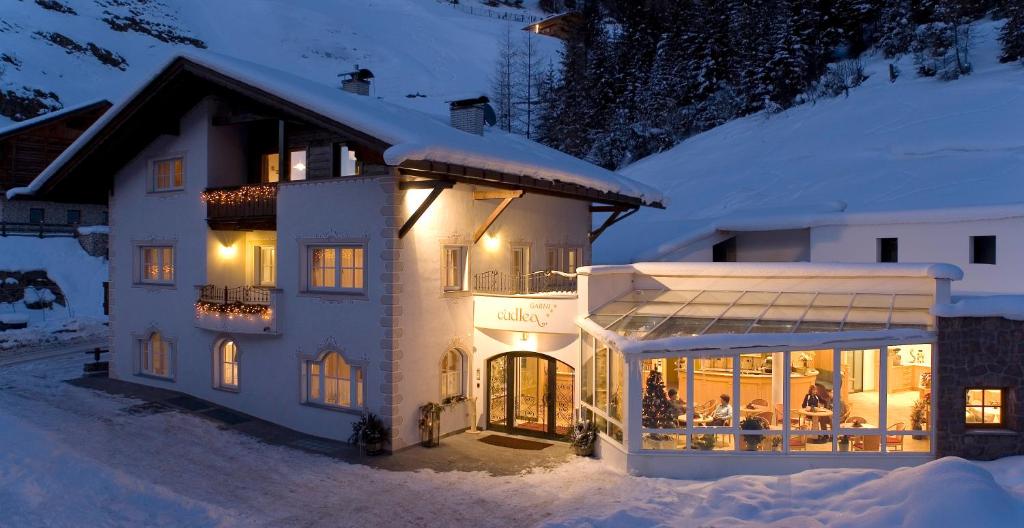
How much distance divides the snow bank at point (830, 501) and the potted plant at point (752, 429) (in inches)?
37.5

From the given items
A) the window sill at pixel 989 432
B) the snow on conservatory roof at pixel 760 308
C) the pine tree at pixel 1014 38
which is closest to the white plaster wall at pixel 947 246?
the snow on conservatory roof at pixel 760 308

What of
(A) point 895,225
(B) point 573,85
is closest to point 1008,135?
(A) point 895,225

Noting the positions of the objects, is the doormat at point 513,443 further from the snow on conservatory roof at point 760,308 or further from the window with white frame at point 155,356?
the window with white frame at point 155,356

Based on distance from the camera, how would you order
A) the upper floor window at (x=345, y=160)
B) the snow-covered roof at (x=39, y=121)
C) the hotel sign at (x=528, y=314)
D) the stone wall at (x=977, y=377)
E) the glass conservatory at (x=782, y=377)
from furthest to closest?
the snow-covered roof at (x=39, y=121)
the upper floor window at (x=345, y=160)
the hotel sign at (x=528, y=314)
the glass conservatory at (x=782, y=377)
the stone wall at (x=977, y=377)

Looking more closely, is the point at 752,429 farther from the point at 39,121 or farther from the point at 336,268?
the point at 39,121

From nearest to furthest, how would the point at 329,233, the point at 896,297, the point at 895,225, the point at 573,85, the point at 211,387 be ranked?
the point at 896,297
the point at 329,233
the point at 211,387
the point at 895,225
the point at 573,85

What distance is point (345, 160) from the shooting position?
1784 centimetres

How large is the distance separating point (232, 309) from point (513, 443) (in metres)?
7.98

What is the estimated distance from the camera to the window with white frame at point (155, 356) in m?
21.6

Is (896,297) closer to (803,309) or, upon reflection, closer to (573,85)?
(803,309)

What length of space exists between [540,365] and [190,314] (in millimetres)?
10248

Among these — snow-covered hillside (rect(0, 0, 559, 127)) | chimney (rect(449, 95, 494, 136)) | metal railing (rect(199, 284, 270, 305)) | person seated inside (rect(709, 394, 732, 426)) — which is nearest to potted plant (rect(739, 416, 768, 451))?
person seated inside (rect(709, 394, 732, 426))

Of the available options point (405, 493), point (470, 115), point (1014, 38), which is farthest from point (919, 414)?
point (1014, 38)

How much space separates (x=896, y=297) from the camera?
14859 millimetres
